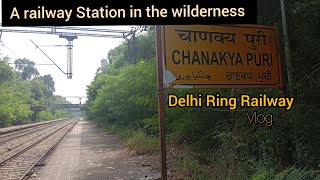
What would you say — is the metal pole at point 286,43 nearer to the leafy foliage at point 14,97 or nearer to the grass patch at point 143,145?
the grass patch at point 143,145

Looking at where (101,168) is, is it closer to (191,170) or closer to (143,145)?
(143,145)

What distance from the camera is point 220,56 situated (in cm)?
607

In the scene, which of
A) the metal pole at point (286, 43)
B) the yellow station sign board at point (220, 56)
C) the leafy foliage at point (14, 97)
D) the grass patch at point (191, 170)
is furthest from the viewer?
the leafy foliage at point (14, 97)

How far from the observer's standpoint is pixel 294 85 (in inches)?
267

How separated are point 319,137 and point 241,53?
2266 millimetres

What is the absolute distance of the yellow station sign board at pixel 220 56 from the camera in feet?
18.7

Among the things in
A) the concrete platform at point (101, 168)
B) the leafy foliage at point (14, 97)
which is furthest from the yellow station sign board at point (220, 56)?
the leafy foliage at point (14, 97)

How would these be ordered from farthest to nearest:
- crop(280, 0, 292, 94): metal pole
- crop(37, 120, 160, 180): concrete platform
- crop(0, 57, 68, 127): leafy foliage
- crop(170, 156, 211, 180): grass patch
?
1. crop(0, 57, 68, 127): leafy foliage
2. crop(37, 120, 160, 180): concrete platform
3. crop(170, 156, 211, 180): grass patch
4. crop(280, 0, 292, 94): metal pole

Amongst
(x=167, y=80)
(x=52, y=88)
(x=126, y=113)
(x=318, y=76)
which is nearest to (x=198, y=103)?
(x=167, y=80)

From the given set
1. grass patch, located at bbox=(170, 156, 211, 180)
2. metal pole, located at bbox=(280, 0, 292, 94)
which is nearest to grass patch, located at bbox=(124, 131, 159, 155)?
grass patch, located at bbox=(170, 156, 211, 180)

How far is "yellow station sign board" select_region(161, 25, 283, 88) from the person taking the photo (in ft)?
18.7

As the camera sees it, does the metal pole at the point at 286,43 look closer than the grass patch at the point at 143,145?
Yes

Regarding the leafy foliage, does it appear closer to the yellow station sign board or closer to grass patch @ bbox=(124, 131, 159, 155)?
grass patch @ bbox=(124, 131, 159, 155)

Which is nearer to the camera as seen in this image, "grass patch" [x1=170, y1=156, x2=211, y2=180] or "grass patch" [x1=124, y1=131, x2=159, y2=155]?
"grass patch" [x1=170, y1=156, x2=211, y2=180]
